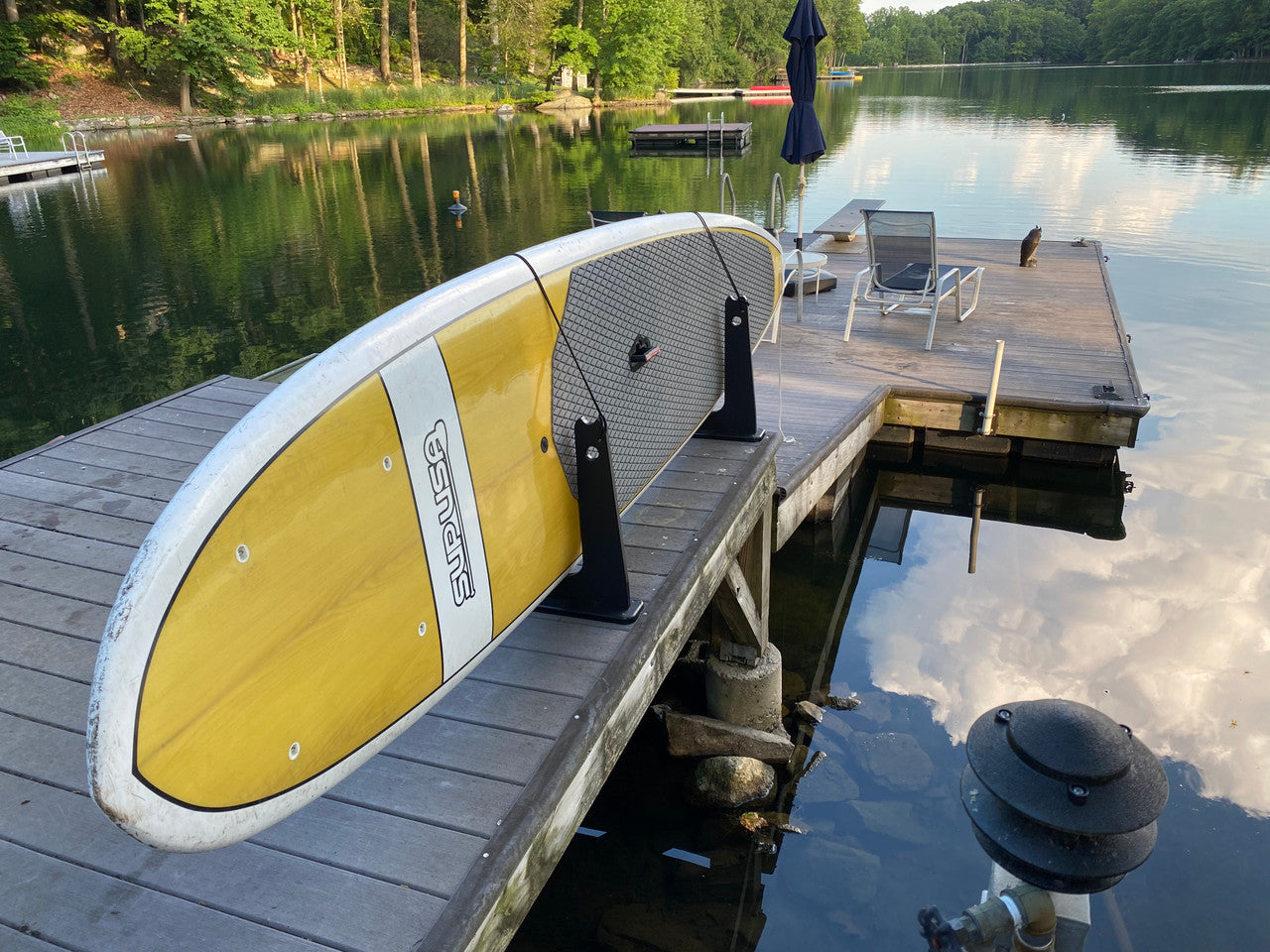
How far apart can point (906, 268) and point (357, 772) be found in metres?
7.57

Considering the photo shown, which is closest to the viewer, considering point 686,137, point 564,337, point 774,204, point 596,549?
point 564,337

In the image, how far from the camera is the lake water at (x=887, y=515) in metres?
3.83

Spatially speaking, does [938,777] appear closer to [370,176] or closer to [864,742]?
[864,742]

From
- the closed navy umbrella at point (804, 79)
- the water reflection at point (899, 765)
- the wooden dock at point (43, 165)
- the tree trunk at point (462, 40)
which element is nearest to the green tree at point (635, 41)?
the tree trunk at point (462, 40)

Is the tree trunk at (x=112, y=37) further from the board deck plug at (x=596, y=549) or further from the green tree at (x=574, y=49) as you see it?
the board deck plug at (x=596, y=549)

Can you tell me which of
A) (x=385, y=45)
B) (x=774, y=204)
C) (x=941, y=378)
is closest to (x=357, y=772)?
(x=941, y=378)

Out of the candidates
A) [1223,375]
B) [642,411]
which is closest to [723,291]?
[642,411]

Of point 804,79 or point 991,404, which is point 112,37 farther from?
point 991,404

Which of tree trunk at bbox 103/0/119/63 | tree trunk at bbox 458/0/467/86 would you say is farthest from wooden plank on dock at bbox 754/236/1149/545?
tree trunk at bbox 458/0/467/86

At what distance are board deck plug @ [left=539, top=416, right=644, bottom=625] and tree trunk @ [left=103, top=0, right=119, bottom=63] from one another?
45640 mm

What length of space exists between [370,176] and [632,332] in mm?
23951

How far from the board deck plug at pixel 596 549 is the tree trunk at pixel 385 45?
169 feet

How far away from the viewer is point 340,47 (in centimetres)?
4550

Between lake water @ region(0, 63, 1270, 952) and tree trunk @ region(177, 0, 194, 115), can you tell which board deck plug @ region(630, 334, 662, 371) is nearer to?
lake water @ region(0, 63, 1270, 952)
